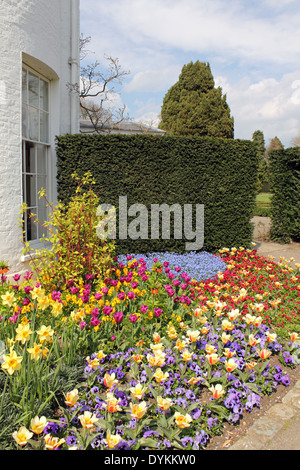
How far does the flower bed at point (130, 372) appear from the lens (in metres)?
2.11

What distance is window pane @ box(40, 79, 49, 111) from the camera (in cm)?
606

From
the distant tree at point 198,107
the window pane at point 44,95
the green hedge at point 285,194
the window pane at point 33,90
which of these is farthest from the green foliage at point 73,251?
the distant tree at point 198,107

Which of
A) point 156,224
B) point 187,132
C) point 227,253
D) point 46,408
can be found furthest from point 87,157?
point 187,132

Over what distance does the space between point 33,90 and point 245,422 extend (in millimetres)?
5791

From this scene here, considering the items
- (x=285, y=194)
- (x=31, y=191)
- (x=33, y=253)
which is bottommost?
(x=33, y=253)

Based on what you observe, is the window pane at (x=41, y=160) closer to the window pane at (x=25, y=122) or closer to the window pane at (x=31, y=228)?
the window pane at (x=25, y=122)

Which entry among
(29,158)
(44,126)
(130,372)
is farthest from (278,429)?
(44,126)

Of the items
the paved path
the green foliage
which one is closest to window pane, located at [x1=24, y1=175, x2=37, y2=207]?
the green foliage

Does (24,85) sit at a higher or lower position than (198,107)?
lower

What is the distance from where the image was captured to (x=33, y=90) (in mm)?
5734

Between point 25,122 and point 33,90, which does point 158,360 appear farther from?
point 33,90

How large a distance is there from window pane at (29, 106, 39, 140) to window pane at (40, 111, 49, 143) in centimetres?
20

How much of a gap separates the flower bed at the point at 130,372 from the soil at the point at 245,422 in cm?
5

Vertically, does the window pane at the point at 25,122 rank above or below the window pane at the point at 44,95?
below
